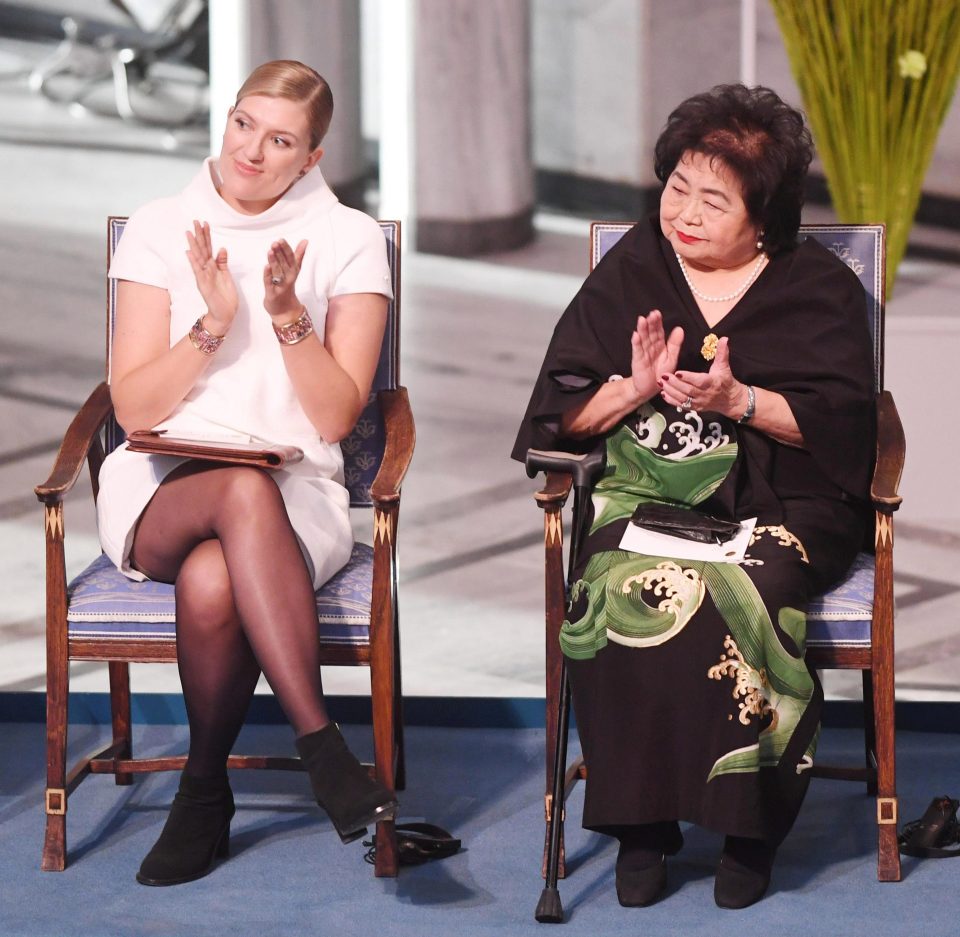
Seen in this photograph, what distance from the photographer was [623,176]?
21.9 ft

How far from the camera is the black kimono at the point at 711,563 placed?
2.94 meters

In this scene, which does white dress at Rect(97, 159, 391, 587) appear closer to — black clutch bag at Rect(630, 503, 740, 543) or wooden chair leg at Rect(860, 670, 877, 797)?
black clutch bag at Rect(630, 503, 740, 543)

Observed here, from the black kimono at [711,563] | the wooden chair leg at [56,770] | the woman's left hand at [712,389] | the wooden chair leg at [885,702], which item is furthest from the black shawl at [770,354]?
the wooden chair leg at [56,770]

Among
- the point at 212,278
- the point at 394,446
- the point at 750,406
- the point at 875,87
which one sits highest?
the point at 875,87

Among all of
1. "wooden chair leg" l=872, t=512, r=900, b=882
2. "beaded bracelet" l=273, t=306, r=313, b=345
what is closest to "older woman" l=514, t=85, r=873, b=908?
"wooden chair leg" l=872, t=512, r=900, b=882

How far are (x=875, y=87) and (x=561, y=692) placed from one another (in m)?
2.16

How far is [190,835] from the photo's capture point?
3094 mm

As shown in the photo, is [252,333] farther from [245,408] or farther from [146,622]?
[146,622]

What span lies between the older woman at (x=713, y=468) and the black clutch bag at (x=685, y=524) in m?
0.04

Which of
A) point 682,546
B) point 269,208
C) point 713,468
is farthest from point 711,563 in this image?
point 269,208

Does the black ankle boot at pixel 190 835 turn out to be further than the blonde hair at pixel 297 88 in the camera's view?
No

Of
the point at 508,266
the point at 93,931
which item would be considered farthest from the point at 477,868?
the point at 508,266

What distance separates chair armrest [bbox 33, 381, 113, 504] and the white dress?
6cm

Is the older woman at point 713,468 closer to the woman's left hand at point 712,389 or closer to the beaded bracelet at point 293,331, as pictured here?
the woman's left hand at point 712,389
